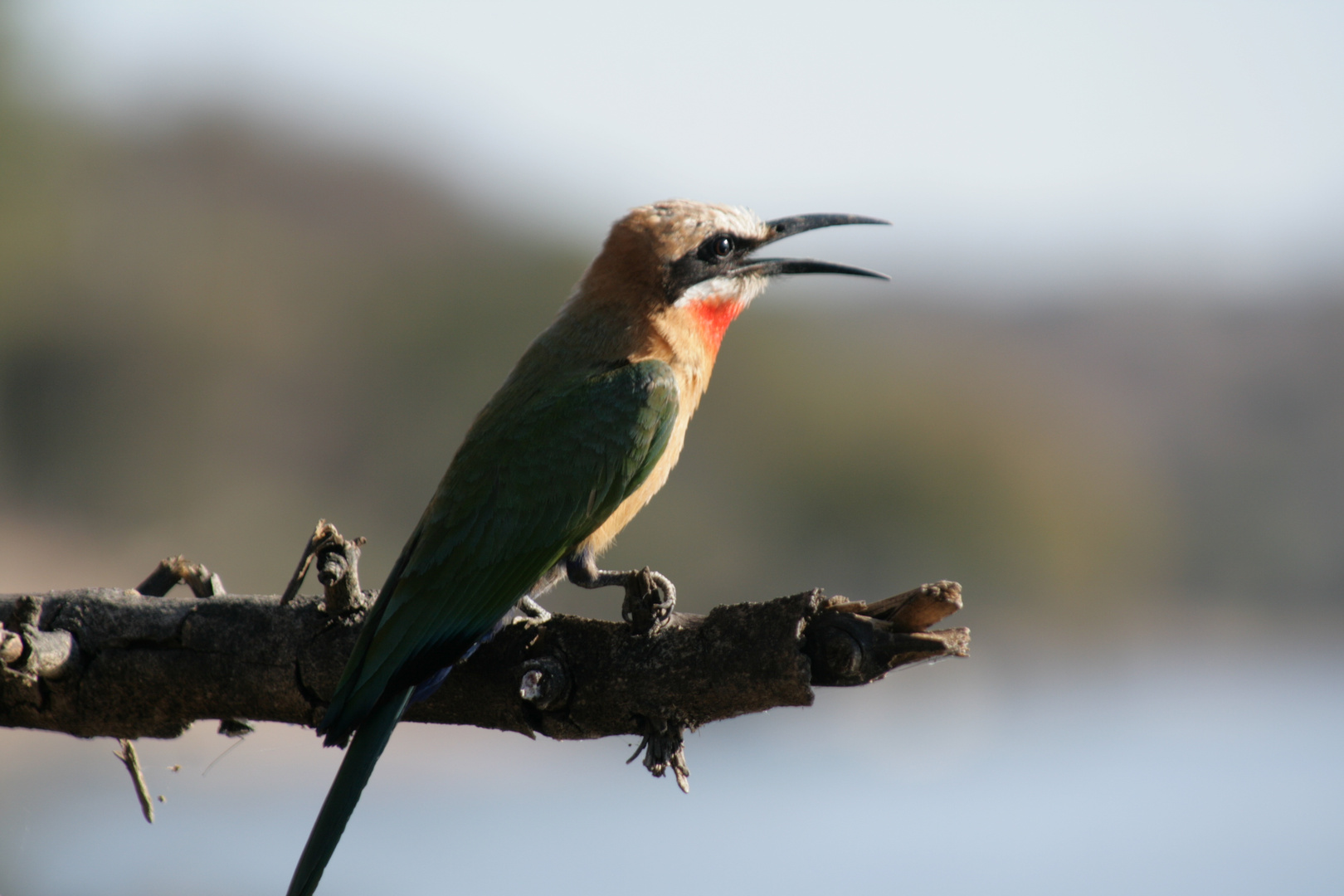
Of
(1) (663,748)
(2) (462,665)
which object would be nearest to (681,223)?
(2) (462,665)

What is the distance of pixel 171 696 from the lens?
246 cm

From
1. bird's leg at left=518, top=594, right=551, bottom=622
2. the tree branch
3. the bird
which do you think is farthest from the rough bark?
bird's leg at left=518, top=594, right=551, bottom=622

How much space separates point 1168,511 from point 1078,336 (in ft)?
81.8

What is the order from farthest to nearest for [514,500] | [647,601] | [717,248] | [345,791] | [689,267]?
[717,248], [689,267], [514,500], [345,791], [647,601]

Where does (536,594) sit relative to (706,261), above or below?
below

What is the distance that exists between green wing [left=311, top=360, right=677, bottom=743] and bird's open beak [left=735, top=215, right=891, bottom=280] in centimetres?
78

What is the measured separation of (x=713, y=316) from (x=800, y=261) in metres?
0.39

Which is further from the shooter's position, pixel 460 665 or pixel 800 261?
pixel 800 261

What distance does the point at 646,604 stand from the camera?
7.36 feet

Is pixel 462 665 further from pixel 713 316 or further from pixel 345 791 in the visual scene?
pixel 713 316

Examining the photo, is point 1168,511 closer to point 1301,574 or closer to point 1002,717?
point 1301,574

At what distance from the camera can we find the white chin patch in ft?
12.2

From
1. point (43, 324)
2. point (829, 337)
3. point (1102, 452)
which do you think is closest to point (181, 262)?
point (43, 324)

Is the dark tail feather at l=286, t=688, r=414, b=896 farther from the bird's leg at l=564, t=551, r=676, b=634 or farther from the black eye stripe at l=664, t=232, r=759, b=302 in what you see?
the black eye stripe at l=664, t=232, r=759, b=302
